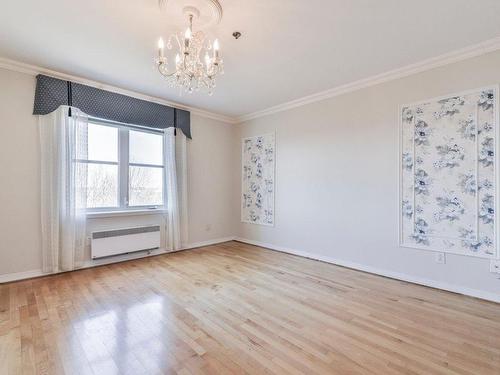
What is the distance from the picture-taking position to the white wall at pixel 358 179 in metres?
2.74

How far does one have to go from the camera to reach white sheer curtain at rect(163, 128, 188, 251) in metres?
4.31

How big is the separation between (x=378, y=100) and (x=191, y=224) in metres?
3.73

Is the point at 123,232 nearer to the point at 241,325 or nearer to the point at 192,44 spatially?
the point at 241,325

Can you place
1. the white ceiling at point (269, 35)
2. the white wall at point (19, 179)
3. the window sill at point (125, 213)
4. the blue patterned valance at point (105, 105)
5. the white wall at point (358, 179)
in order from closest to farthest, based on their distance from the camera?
1. the white ceiling at point (269, 35)
2. the white wall at point (358, 179)
3. the white wall at point (19, 179)
4. the blue patterned valance at point (105, 105)
5. the window sill at point (125, 213)

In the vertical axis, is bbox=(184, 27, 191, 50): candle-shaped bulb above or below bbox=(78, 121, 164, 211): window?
above

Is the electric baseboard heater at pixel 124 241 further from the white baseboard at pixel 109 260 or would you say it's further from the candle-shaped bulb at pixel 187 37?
the candle-shaped bulb at pixel 187 37

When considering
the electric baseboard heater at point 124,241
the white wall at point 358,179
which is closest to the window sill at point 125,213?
the electric baseboard heater at point 124,241

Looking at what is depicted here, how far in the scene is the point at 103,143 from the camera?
3.74 meters

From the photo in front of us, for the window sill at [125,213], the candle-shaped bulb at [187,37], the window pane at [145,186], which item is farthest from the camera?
the window pane at [145,186]

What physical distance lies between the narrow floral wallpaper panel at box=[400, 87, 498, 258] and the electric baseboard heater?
3.70m

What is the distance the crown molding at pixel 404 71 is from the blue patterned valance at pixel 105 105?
187 centimetres

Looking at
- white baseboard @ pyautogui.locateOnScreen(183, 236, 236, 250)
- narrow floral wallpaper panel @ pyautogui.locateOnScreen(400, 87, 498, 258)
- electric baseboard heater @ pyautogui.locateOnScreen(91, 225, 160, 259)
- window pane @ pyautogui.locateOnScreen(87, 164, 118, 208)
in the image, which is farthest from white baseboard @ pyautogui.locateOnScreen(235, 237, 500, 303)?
window pane @ pyautogui.locateOnScreen(87, 164, 118, 208)

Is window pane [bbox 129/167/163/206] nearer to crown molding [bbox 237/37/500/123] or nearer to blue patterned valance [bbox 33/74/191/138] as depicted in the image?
blue patterned valance [bbox 33/74/191/138]

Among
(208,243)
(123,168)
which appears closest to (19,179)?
(123,168)
